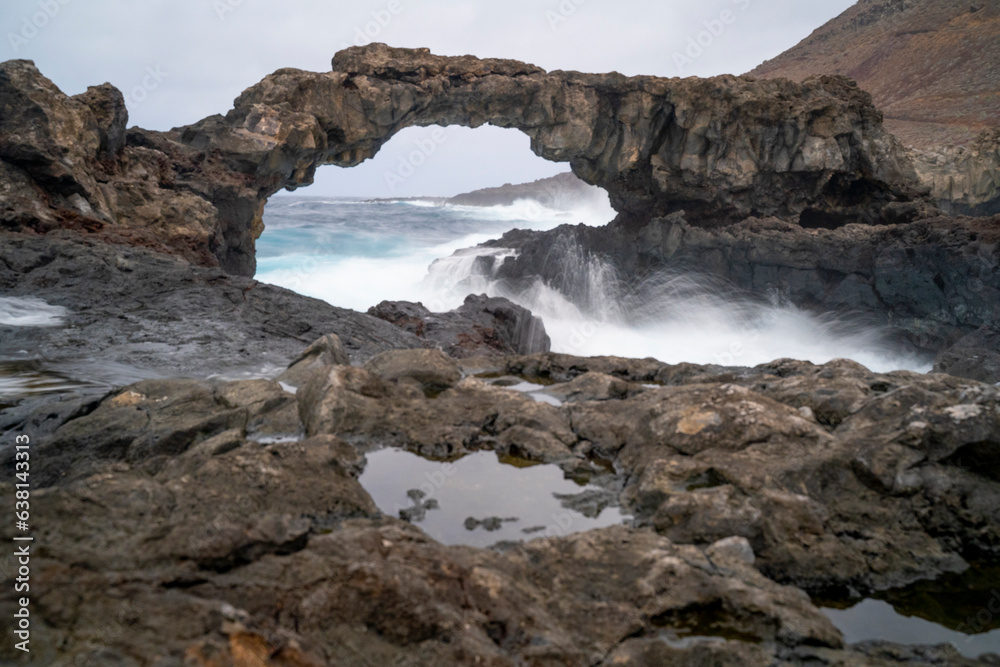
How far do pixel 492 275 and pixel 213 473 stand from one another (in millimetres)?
21137

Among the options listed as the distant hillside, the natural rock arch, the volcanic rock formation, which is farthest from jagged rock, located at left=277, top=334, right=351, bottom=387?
the distant hillside

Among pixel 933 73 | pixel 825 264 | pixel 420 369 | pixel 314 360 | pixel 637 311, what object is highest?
pixel 933 73

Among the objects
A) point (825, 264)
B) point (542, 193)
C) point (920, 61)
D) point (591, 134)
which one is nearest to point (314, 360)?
point (591, 134)

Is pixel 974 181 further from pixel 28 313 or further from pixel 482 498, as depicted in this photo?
pixel 28 313

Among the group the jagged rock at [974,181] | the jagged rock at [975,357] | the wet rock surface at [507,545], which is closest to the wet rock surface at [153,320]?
the wet rock surface at [507,545]

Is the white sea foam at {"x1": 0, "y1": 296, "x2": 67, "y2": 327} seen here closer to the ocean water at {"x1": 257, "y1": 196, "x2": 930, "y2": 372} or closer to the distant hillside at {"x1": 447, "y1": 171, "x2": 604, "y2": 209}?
the ocean water at {"x1": 257, "y1": 196, "x2": 930, "y2": 372}

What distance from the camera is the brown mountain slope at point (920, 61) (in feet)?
120

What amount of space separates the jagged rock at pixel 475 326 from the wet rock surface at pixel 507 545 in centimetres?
501

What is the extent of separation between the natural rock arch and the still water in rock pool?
10.3 metres

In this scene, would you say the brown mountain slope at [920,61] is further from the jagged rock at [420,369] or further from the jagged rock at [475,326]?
the jagged rock at [420,369]

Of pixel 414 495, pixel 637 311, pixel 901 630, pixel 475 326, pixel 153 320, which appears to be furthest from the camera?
pixel 637 311

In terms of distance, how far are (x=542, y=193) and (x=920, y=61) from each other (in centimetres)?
5591

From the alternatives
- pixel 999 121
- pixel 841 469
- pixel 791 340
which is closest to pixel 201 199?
pixel 841 469

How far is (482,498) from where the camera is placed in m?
2.96
